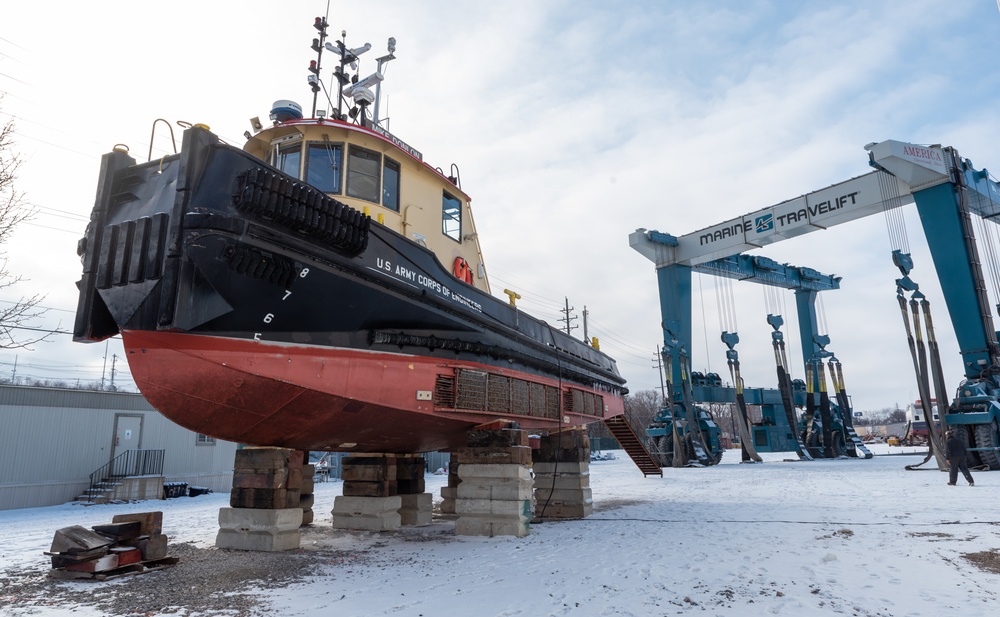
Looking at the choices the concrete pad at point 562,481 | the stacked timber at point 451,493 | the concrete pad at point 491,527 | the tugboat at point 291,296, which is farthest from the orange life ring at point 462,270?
the stacked timber at point 451,493

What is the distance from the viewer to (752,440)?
2630 cm

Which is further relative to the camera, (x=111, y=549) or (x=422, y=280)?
(x=422, y=280)

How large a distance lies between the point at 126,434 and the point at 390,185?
555 inches

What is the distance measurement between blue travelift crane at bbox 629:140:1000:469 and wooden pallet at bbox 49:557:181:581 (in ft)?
48.9

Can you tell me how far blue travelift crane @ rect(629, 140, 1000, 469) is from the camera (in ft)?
49.2

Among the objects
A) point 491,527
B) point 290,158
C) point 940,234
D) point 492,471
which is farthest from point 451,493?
point 940,234

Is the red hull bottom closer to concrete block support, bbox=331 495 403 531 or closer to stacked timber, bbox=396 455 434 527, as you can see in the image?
concrete block support, bbox=331 495 403 531

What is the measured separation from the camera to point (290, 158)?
7.14m

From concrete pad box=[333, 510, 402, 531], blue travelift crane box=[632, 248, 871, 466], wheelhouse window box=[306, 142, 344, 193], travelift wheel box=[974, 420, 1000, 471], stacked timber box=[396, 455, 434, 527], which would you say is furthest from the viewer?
blue travelift crane box=[632, 248, 871, 466]

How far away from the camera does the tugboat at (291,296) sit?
500 centimetres

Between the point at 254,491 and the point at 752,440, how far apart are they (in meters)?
24.9

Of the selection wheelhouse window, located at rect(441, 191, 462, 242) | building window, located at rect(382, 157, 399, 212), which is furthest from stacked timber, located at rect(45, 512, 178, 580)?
wheelhouse window, located at rect(441, 191, 462, 242)

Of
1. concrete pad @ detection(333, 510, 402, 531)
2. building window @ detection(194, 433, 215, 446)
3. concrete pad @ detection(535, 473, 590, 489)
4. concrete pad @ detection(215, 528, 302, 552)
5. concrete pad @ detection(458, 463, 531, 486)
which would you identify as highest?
building window @ detection(194, 433, 215, 446)

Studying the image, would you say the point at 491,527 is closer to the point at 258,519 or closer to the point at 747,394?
the point at 258,519
